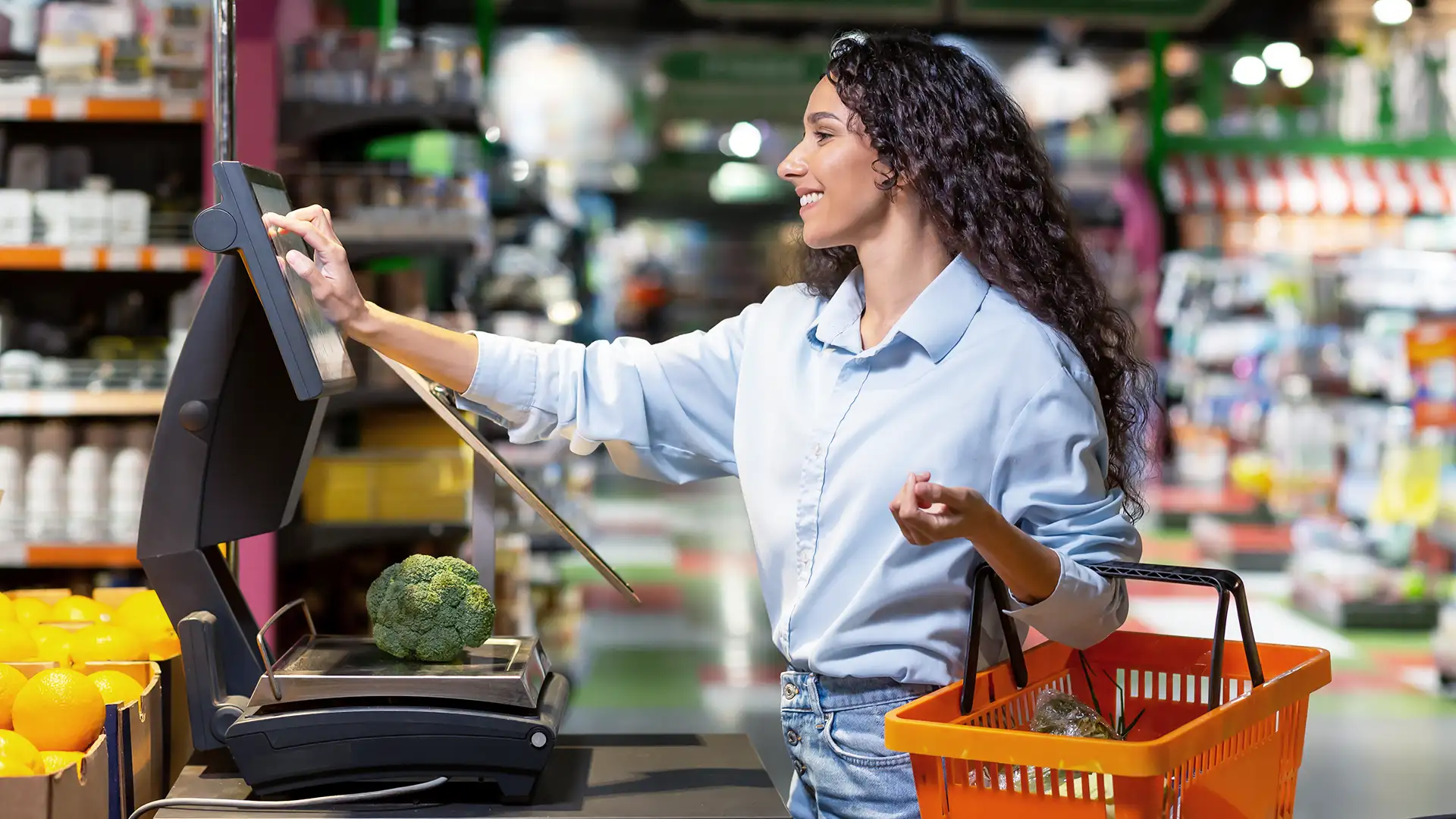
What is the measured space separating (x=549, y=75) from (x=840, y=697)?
1023 centimetres

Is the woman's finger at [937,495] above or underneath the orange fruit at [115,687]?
above

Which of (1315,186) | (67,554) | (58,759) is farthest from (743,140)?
(58,759)

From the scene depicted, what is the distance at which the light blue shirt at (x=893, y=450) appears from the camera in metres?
1.70

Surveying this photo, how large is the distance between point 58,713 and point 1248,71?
11.8 m

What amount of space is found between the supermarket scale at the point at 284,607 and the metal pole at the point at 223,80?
292 millimetres

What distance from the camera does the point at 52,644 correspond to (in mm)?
1964

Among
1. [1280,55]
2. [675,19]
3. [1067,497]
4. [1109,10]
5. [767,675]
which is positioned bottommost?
[767,675]

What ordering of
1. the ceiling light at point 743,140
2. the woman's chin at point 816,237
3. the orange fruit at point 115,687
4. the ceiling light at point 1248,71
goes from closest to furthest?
the orange fruit at point 115,687
the woman's chin at point 816,237
the ceiling light at point 1248,71
the ceiling light at point 743,140

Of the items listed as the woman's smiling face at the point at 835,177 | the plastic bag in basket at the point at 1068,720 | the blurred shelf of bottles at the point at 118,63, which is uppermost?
the blurred shelf of bottles at the point at 118,63

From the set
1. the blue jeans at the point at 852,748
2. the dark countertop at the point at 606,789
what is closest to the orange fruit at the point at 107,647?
the dark countertop at the point at 606,789

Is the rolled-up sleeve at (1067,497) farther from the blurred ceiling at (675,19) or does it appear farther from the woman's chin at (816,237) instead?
the blurred ceiling at (675,19)

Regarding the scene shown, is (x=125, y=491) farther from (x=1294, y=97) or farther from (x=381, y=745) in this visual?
(x=1294, y=97)

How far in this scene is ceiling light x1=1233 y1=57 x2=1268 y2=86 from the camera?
38.7 feet

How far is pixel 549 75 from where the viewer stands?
11.4 meters
